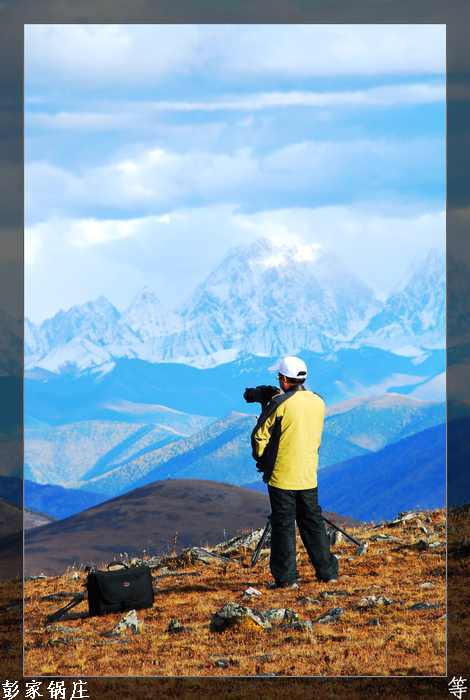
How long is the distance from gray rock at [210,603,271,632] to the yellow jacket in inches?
57.0

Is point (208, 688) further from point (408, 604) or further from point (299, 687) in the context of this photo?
point (408, 604)

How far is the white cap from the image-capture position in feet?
39.1

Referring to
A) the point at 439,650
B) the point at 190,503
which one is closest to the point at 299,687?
the point at 439,650

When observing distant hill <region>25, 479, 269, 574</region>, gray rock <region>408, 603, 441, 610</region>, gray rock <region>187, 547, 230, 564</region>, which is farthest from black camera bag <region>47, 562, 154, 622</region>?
distant hill <region>25, 479, 269, 574</region>

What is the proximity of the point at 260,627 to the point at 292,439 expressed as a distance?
6.13 ft

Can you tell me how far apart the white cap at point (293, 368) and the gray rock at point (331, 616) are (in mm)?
2133

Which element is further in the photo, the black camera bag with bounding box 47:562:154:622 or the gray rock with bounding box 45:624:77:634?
the black camera bag with bounding box 47:562:154:622

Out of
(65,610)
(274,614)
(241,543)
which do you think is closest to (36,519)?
(241,543)

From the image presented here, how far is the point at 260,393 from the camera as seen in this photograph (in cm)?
1252

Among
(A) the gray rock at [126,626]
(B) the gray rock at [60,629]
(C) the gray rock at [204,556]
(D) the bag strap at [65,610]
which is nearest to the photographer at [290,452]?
(A) the gray rock at [126,626]

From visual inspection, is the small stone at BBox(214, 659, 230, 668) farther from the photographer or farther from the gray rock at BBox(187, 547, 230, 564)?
the gray rock at BBox(187, 547, 230, 564)

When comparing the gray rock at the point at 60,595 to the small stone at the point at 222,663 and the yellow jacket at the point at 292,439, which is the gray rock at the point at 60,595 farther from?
the small stone at the point at 222,663

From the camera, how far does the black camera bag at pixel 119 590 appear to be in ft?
39.3

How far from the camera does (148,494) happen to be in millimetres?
51625
